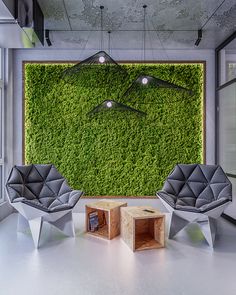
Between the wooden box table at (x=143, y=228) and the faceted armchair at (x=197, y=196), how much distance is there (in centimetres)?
25

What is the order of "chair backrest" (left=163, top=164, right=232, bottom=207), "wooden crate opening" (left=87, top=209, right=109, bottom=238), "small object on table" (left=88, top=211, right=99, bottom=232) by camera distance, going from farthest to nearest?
"chair backrest" (left=163, top=164, right=232, bottom=207)
"small object on table" (left=88, top=211, right=99, bottom=232)
"wooden crate opening" (left=87, top=209, right=109, bottom=238)

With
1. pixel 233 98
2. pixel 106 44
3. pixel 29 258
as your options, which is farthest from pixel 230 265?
pixel 106 44

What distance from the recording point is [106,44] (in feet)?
16.4

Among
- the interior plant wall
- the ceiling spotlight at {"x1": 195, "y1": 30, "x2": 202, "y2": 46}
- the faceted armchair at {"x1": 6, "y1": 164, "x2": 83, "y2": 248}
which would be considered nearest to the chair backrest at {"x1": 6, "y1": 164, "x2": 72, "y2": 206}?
the faceted armchair at {"x1": 6, "y1": 164, "x2": 83, "y2": 248}

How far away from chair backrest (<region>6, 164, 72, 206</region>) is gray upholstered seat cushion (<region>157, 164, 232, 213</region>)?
1.62m

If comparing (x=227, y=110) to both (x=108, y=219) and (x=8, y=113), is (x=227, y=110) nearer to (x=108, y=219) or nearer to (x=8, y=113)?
(x=108, y=219)

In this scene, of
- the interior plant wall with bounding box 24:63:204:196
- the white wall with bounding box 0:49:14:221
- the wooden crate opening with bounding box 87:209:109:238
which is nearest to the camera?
the wooden crate opening with bounding box 87:209:109:238

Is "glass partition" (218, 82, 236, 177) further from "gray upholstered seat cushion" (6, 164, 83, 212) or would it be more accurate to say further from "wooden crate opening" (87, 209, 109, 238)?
"gray upholstered seat cushion" (6, 164, 83, 212)

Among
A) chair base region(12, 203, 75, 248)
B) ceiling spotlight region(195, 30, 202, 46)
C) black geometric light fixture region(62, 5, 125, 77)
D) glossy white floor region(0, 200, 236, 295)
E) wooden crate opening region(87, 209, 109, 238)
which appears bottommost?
glossy white floor region(0, 200, 236, 295)

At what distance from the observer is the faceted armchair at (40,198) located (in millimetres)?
3373

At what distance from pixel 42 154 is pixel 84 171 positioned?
86 centimetres

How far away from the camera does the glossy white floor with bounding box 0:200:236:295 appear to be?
7.95 ft

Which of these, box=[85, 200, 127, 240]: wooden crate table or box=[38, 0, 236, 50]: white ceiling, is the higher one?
box=[38, 0, 236, 50]: white ceiling

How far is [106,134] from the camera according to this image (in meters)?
5.18
